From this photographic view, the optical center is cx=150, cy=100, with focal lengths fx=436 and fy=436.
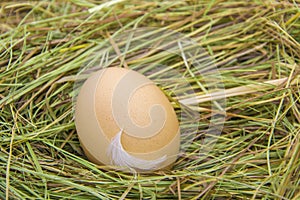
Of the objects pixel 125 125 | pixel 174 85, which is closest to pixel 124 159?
pixel 125 125

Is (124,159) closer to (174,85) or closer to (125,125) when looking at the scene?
(125,125)

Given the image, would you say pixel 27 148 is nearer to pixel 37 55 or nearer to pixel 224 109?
pixel 37 55

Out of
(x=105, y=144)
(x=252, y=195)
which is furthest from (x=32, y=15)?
(x=252, y=195)
